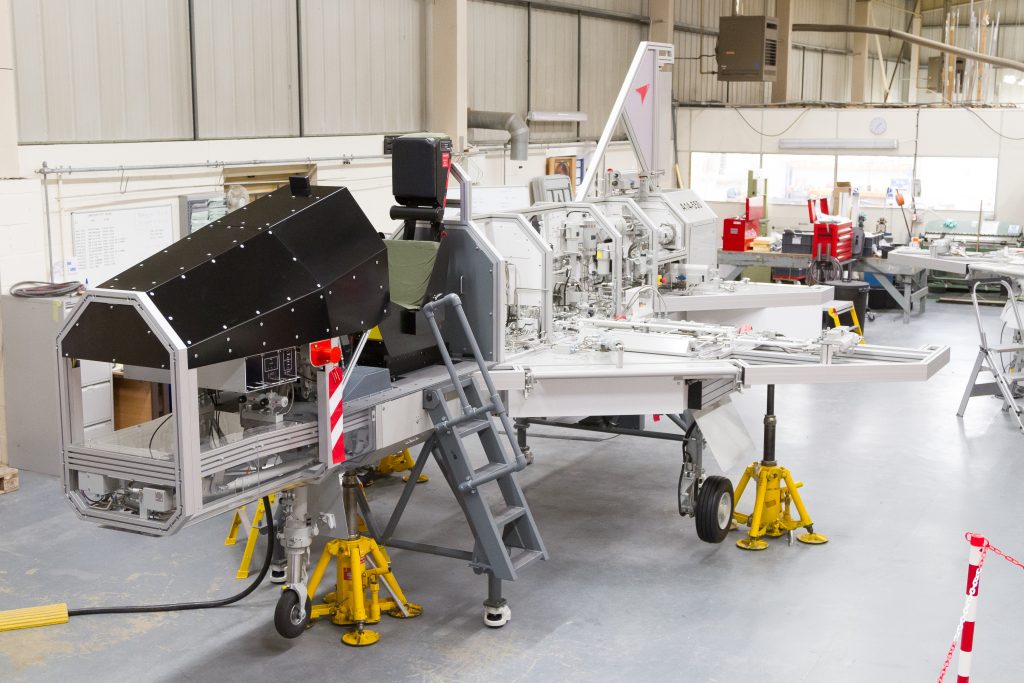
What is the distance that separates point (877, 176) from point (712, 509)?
1077 cm

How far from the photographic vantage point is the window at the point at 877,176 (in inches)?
605

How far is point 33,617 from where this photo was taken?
5305 mm

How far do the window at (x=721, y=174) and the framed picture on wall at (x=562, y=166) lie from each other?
99.5 inches

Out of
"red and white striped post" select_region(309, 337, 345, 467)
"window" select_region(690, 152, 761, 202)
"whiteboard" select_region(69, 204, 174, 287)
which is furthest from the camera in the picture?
"window" select_region(690, 152, 761, 202)

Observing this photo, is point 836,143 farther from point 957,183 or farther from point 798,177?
point 957,183

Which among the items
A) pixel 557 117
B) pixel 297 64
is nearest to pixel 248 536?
pixel 297 64

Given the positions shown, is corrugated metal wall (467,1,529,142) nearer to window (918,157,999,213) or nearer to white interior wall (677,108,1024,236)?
white interior wall (677,108,1024,236)

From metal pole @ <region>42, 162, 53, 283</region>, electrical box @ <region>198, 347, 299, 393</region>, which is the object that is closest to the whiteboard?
metal pole @ <region>42, 162, 53, 283</region>

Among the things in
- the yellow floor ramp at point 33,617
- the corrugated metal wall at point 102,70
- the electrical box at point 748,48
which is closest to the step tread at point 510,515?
the yellow floor ramp at point 33,617

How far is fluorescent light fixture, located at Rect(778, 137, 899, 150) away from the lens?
50.1 feet

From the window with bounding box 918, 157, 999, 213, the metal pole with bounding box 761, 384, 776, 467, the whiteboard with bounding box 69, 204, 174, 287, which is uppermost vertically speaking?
the window with bounding box 918, 157, 999, 213

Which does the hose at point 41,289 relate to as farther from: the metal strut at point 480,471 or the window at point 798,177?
the window at point 798,177

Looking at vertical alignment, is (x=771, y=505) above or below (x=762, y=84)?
below

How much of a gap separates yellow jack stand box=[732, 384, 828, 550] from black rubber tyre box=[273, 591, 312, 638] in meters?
2.56
